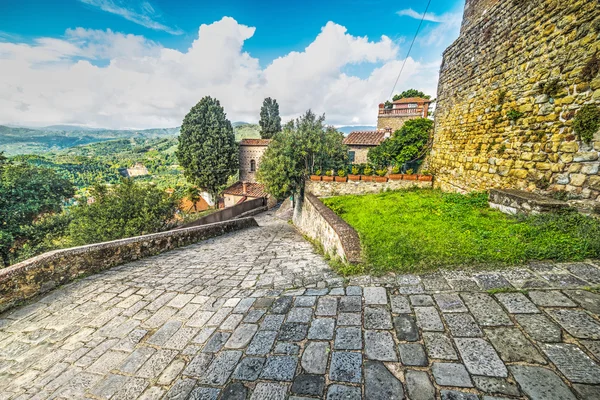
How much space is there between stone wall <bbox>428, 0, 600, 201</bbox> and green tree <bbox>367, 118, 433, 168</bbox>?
9.24 ft

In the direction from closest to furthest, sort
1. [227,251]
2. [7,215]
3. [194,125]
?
[227,251] → [7,215] → [194,125]

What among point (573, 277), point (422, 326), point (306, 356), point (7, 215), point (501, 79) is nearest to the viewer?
Answer: point (306, 356)

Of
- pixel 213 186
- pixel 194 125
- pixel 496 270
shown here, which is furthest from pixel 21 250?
pixel 496 270

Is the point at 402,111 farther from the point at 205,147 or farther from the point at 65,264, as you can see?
the point at 65,264

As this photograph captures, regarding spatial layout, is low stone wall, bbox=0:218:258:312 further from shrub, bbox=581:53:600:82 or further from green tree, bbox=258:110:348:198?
shrub, bbox=581:53:600:82

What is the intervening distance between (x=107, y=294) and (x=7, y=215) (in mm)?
16494

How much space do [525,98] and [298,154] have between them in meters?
7.41

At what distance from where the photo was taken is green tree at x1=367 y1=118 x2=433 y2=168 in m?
10.3

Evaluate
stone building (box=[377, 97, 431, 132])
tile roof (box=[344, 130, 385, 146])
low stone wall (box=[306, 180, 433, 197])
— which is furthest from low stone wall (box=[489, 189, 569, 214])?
stone building (box=[377, 97, 431, 132])

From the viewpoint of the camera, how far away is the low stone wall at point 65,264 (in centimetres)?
362

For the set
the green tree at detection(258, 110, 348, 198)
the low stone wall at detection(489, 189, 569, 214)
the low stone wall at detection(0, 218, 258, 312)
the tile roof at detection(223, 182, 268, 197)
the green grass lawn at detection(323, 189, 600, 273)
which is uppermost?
the green tree at detection(258, 110, 348, 198)

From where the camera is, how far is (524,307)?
214cm

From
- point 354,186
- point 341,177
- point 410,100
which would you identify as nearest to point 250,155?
point 410,100

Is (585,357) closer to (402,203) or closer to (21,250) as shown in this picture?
(402,203)
